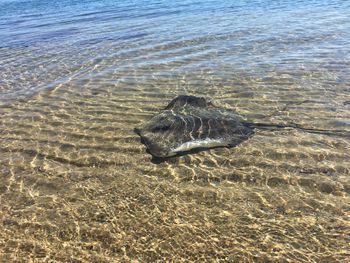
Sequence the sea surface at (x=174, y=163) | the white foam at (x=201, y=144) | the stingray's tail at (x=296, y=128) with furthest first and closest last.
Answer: the stingray's tail at (x=296, y=128), the white foam at (x=201, y=144), the sea surface at (x=174, y=163)

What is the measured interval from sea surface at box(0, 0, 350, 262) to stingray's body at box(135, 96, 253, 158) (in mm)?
254

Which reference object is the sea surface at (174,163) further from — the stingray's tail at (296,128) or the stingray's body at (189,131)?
the stingray's body at (189,131)

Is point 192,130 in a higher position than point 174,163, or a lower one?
higher

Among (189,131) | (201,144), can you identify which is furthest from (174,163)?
(189,131)

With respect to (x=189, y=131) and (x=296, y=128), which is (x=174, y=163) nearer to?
(x=189, y=131)

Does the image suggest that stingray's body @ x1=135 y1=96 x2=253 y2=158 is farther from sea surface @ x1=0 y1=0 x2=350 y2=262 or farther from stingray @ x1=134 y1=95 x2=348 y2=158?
sea surface @ x1=0 y1=0 x2=350 y2=262

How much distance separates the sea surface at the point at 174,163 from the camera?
18.0ft

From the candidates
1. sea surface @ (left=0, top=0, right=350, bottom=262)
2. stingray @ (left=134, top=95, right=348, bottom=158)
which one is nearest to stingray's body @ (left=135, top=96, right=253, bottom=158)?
stingray @ (left=134, top=95, right=348, bottom=158)

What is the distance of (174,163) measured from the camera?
24.6ft

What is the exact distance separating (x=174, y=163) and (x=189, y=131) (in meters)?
1.00

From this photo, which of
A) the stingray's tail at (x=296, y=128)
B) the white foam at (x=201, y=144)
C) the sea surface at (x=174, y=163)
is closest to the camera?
the sea surface at (x=174, y=163)

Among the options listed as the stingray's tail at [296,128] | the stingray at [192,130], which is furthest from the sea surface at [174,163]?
the stingray at [192,130]

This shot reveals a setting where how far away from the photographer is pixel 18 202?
6.58 metres

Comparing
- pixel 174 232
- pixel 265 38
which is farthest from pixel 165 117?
pixel 265 38
